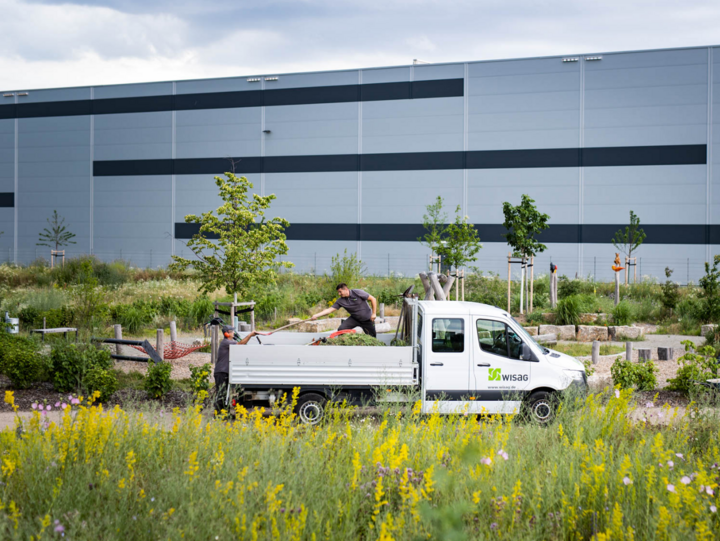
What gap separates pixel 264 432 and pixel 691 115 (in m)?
32.5

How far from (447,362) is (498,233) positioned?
25.3 meters

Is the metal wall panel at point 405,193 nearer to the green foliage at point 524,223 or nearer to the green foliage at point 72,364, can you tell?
the green foliage at point 524,223

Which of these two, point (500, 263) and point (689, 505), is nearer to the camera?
point (689, 505)

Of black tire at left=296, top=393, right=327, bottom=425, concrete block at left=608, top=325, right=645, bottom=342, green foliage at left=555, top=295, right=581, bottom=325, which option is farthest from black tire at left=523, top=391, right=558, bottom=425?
green foliage at left=555, top=295, right=581, bottom=325

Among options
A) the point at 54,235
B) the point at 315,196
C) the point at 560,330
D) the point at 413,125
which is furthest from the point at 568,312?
the point at 54,235

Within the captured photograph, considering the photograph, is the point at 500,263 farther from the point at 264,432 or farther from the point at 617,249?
the point at 264,432

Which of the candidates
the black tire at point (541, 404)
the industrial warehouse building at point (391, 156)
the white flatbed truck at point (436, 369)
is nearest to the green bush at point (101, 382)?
the white flatbed truck at point (436, 369)

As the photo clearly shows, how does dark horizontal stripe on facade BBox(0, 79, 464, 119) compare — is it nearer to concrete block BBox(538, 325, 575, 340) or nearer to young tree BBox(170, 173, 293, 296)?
concrete block BBox(538, 325, 575, 340)

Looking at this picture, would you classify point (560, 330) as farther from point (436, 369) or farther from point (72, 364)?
point (72, 364)

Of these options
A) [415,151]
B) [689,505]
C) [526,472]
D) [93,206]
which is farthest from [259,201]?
[93,206]

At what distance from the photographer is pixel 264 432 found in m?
4.52

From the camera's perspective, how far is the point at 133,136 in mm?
37312

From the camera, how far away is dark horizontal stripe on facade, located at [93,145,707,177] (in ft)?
99.3

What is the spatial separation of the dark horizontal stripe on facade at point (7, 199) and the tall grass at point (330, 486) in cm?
4136
